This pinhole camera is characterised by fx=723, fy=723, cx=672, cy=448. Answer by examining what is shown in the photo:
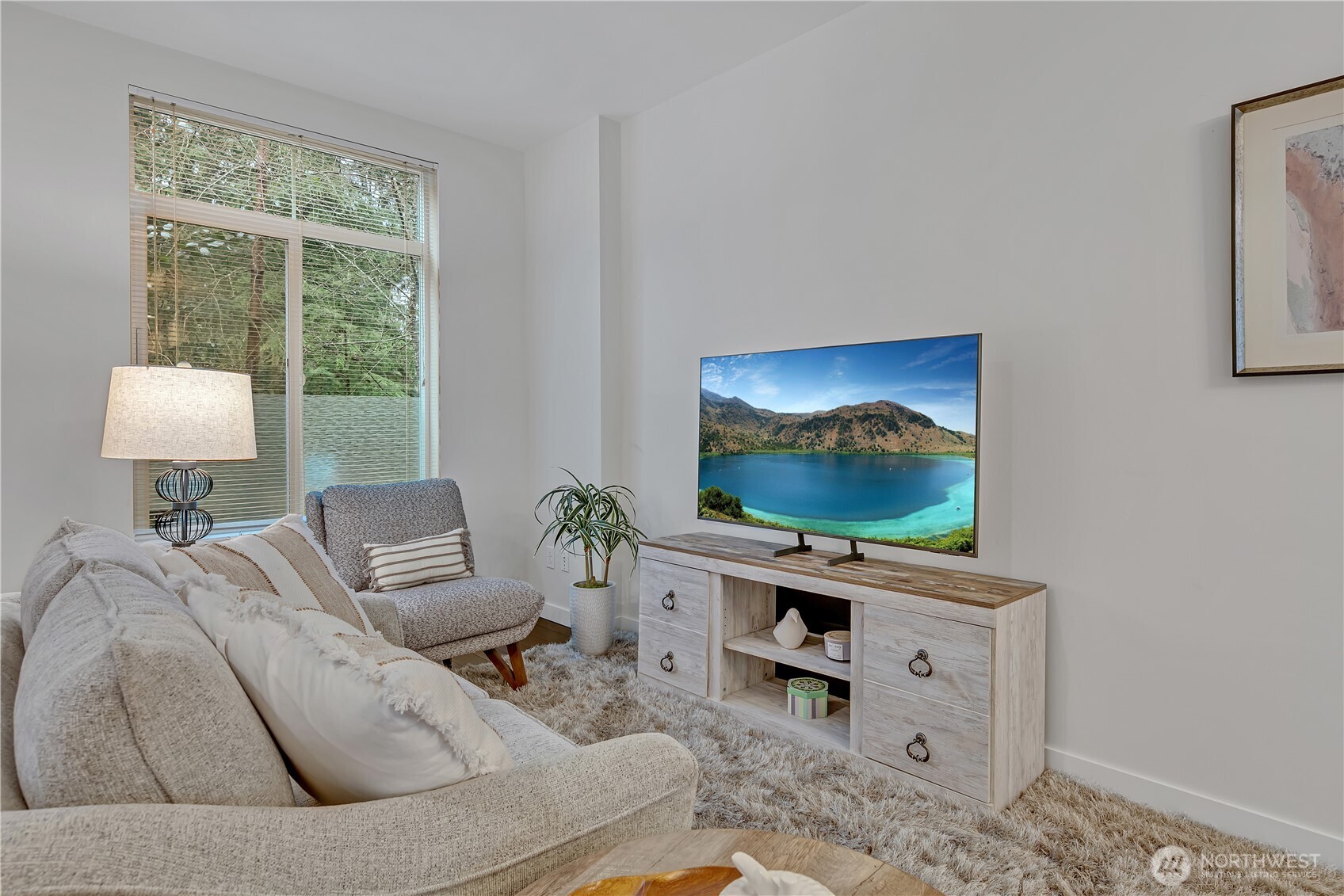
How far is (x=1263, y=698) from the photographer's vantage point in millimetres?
1904

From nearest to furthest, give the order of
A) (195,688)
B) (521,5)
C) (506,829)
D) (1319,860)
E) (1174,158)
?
(195,688), (506,829), (1319,860), (1174,158), (521,5)

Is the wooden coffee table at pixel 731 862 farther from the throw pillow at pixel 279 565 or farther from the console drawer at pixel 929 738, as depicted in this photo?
the console drawer at pixel 929 738

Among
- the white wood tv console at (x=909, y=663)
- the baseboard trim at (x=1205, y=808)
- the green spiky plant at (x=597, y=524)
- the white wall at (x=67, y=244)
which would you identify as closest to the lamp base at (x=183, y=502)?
the white wall at (x=67, y=244)

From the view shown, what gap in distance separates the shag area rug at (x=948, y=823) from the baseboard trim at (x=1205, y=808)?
0.03 meters

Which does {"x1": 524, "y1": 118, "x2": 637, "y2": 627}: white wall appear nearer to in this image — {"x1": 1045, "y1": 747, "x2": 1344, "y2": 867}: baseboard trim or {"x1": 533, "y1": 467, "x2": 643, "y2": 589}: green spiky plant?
{"x1": 533, "y1": 467, "x2": 643, "y2": 589}: green spiky plant

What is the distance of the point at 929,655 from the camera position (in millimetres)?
2119

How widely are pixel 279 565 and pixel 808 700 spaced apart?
174 centimetres

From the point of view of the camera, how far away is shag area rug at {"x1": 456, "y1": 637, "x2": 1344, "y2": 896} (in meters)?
1.74

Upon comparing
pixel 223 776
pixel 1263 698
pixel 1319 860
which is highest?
pixel 223 776

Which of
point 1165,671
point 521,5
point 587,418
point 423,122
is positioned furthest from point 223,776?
point 423,122

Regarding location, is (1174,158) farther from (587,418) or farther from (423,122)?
(423,122)

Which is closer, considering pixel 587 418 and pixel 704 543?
pixel 704 543

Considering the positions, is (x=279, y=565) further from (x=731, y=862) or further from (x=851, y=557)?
(x=851, y=557)

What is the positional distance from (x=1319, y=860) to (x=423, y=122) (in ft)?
15.1
